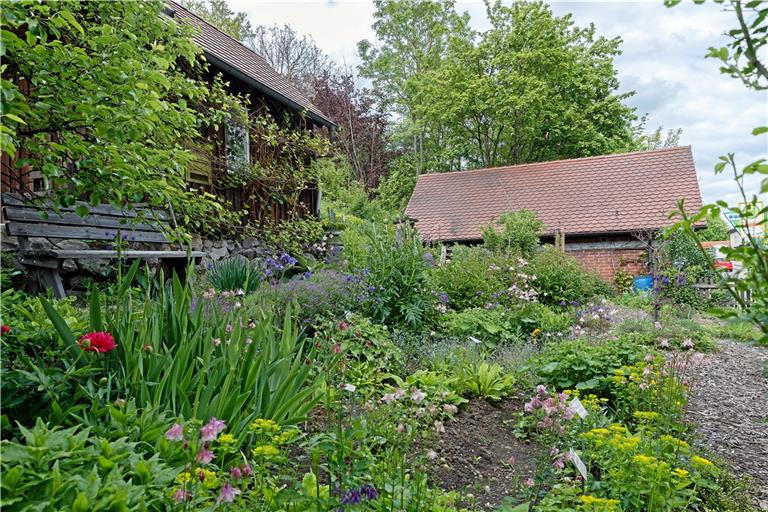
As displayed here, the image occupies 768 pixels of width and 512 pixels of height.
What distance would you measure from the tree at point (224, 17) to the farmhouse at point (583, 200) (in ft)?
31.0

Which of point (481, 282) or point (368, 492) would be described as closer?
point (368, 492)

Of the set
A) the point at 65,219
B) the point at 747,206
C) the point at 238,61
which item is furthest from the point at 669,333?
the point at 238,61

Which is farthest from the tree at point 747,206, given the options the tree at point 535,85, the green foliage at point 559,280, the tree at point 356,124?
the tree at point 356,124

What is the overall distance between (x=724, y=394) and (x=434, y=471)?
131 inches

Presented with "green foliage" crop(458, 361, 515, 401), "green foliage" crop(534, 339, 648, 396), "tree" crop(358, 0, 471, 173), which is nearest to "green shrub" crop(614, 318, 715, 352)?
"green foliage" crop(534, 339, 648, 396)

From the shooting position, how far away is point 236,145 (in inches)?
345

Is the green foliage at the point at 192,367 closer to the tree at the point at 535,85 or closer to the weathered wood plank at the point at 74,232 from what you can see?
the weathered wood plank at the point at 74,232

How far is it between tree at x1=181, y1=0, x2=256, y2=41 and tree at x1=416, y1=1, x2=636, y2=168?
773 centimetres

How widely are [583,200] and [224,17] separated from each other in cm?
1598

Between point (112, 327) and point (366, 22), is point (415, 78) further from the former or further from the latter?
point (112, 327)

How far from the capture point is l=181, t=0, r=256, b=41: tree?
18.1 meters

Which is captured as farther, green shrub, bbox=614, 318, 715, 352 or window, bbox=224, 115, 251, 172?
window, bbox=224, 115, 251, 172

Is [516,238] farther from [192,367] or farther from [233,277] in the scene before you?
[192,367]

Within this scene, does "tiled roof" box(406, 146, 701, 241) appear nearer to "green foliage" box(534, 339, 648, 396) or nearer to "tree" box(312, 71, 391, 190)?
"tree" box(312, 71, 391, 190)
